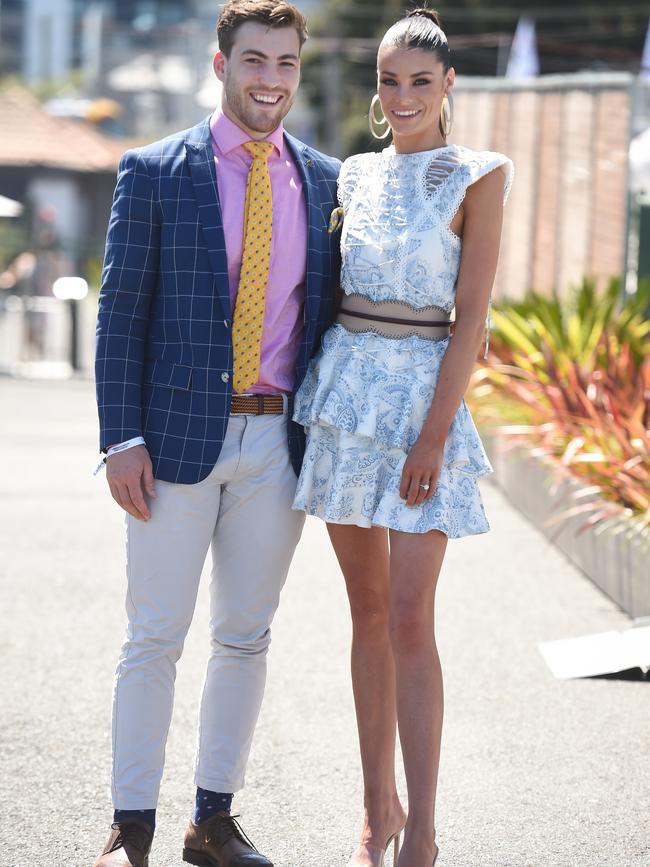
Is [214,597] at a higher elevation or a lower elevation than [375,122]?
lower

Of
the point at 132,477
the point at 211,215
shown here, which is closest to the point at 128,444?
the point at 132,477

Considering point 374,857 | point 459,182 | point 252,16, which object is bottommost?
point 374,857

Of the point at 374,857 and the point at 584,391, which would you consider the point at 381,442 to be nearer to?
the point at 374,857

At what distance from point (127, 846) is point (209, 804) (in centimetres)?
30

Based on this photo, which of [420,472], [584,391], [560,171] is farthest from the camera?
[560,171]

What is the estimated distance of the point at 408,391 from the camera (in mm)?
3736

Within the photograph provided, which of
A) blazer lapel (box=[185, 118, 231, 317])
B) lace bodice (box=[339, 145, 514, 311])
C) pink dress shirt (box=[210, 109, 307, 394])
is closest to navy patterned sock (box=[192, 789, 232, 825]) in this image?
pink dress shirt (box=[210, 109, 307, 394])

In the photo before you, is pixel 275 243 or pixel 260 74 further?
pixel 275 243

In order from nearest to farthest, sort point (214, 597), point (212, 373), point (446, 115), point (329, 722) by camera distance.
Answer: point (212, 373) → point (446, 115) → point (214, 597) → point (329, 722)

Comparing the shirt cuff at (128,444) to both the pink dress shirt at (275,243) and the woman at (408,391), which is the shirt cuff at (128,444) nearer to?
the pink dress shirt at (275,243)

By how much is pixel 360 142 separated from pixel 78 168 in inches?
324

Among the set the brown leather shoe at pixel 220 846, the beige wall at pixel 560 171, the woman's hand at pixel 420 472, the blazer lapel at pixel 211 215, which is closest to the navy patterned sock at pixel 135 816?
the brown leather shoe at pixel 220 846

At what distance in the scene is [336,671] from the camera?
19.1 ft

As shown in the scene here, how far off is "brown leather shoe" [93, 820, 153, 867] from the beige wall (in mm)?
8549
